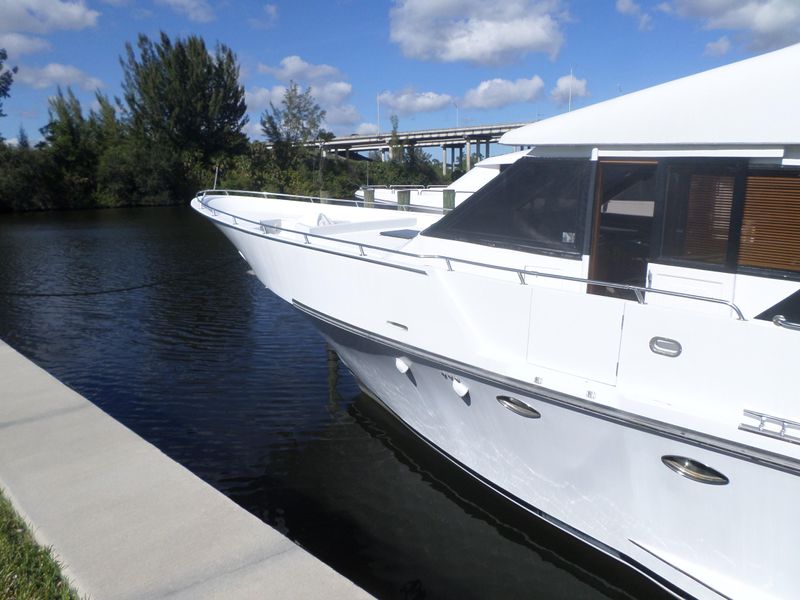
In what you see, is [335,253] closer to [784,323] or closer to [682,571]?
[784,323]

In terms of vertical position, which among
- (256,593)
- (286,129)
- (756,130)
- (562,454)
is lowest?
(256,593)

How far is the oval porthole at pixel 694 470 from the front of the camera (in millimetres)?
3557

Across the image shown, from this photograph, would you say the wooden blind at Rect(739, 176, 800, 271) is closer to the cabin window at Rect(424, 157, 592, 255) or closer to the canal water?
the cabin window at Rect(424, 157, 592, 255)

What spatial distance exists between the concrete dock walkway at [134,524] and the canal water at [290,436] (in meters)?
1.35

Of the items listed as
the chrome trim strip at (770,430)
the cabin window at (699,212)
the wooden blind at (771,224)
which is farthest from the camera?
the cabin window at (699,212)

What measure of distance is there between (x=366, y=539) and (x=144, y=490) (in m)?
1.84

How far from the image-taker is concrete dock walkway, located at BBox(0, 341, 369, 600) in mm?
3209

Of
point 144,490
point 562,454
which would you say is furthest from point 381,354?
point 144,490

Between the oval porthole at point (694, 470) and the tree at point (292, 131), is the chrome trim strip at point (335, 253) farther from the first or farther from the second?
the tree at point (292, 131)

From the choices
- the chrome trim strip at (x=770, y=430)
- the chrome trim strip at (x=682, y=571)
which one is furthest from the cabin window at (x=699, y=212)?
the chrome trim strip at (x=682, y=571)

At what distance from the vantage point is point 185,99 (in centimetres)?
4903

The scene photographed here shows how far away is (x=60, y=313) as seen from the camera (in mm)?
11992

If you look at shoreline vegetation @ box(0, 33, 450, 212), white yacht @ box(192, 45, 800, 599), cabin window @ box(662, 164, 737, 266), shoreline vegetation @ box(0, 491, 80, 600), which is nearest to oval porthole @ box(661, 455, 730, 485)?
white yacht @ box(192, 45, 800, 599)

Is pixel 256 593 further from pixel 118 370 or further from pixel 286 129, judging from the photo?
pixel 286 129
